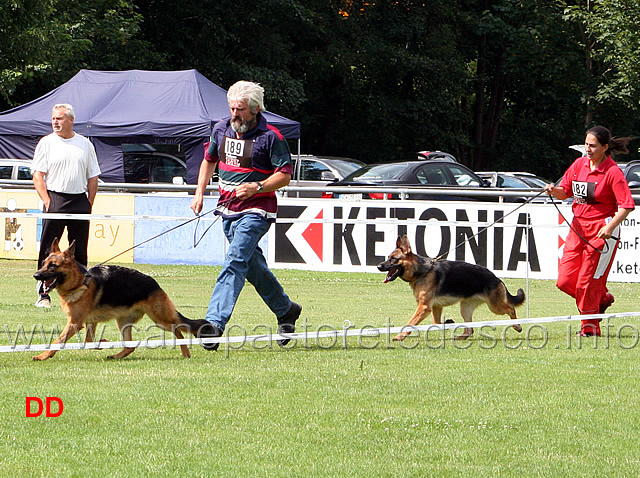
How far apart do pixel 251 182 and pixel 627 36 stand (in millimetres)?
29205

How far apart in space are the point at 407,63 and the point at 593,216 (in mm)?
31581

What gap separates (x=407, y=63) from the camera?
1571 inches

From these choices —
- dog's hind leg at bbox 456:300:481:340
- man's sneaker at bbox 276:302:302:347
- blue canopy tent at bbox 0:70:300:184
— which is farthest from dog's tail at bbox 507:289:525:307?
blue canopy tent at bbox 0:70:300:184

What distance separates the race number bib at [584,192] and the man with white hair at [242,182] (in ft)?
9.10

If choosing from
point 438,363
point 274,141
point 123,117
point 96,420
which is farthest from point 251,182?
point 123,117

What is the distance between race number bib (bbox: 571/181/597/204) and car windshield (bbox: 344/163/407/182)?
13.8 meters

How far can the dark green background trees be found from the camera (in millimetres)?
35250

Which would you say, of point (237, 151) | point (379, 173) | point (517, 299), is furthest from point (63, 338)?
point (379, 173)

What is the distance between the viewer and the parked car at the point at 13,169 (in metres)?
23.4

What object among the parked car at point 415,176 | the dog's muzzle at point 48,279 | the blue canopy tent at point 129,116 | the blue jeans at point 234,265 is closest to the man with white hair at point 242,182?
the blue jeans at point 234,265

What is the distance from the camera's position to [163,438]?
4.87 meters

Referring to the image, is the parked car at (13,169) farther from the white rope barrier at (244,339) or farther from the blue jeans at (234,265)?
the blue jeans at (234,265)

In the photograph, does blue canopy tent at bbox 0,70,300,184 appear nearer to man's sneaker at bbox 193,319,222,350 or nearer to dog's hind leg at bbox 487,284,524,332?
dog's hind leg at bbox 487,284,524,332

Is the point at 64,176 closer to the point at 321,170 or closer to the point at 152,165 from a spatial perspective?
the point at 152,165
